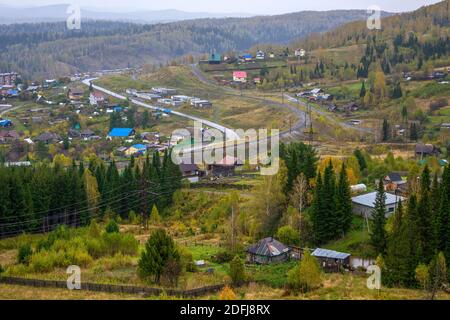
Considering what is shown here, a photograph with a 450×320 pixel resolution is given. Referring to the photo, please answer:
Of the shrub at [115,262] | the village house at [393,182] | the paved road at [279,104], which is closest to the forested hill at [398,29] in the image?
the paved road at [279,104]

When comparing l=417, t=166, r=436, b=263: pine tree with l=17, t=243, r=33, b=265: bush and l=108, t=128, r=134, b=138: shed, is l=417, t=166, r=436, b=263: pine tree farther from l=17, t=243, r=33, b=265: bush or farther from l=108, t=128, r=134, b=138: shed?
l=108, t=128, r=134, b=138: shed

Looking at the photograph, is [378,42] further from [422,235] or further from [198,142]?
[422,235]

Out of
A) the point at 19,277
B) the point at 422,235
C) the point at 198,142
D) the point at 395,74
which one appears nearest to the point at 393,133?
the point at 198,142

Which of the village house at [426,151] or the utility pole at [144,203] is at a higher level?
the village house at [426,151]

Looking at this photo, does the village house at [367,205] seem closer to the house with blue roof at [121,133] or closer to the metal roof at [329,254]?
the metal roof at [329,254]

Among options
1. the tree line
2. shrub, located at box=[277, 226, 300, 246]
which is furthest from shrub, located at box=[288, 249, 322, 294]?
the tree line

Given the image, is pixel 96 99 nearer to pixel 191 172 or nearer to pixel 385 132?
pixel 385 132
